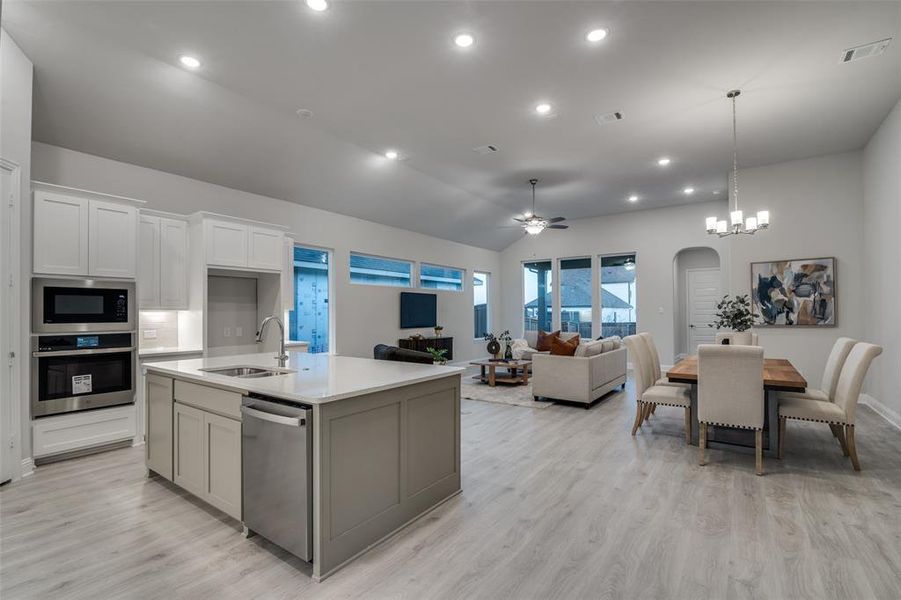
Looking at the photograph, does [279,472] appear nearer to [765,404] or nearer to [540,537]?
[540,537]

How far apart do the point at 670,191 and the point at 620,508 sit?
6589mm

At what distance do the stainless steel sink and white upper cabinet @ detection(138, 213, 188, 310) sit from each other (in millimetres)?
1939

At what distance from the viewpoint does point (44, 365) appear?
12.4 feet

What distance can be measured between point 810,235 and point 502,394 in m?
4.95

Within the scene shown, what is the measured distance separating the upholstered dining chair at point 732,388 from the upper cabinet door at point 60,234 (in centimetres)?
532

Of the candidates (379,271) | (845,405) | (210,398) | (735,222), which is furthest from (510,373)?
(210,398)

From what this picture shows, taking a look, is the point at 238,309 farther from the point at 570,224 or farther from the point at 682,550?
the point at 570,224

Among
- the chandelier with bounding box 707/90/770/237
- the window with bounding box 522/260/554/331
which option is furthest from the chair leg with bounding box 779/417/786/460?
the window with bounding box 522/260/554/331

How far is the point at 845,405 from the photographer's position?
3.51 m

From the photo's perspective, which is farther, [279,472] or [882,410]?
[882,410]

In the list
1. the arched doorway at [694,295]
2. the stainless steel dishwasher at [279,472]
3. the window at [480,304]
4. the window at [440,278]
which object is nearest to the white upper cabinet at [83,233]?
the stainless steel dishwasher at [279,472]

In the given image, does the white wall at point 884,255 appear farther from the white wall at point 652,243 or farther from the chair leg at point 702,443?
the chair leg at point 702,443

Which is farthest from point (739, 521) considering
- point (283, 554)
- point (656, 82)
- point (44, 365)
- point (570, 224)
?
point (570, 224)

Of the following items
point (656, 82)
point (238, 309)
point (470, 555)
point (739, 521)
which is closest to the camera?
point (470, 555)
